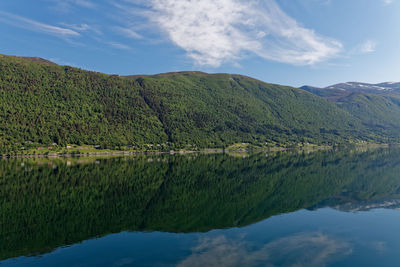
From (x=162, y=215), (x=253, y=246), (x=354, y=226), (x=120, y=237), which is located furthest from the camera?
(x=162, y=215)

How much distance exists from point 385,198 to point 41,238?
61690 millimetres

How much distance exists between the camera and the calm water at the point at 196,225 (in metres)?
26.2

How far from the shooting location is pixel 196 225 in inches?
1463

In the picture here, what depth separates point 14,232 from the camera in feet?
108

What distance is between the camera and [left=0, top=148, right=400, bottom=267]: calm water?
26.2 m

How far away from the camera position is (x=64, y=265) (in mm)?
23969

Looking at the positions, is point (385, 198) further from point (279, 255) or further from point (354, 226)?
point (279, 255)

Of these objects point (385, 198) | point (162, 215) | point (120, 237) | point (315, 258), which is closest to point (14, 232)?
point (120, 237)

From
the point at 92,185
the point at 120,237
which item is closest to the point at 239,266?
the point at 120,237

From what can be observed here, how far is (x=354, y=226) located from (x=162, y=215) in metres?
27.4

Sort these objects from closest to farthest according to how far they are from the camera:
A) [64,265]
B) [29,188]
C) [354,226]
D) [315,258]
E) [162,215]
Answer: [64,265] < [315,258] < [354,226] < [162,215] < [29,188]

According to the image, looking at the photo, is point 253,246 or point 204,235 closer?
point 253,246

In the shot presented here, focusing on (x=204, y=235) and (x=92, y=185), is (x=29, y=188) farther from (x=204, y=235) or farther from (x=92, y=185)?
(x=204, y=235)

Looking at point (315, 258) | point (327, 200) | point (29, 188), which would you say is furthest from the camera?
point (29, 188)
